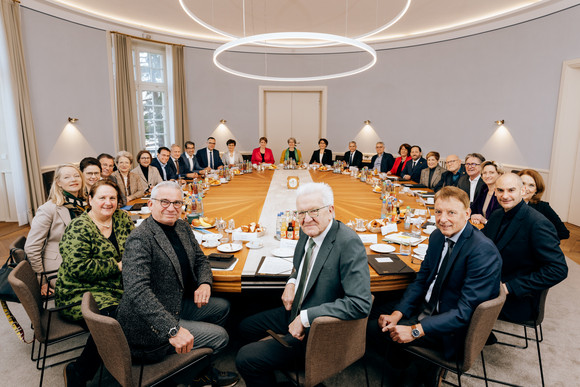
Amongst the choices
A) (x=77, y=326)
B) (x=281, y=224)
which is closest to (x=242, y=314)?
(x=281, y=224)

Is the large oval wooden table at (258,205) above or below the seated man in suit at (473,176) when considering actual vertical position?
below

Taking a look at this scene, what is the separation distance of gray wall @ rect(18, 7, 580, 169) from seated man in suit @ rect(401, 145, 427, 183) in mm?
1912

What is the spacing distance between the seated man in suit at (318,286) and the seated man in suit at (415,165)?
4799mm

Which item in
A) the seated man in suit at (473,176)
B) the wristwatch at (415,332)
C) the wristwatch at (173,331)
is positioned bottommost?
the wristwatch at (415,332)

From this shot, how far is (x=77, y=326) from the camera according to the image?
2.08m

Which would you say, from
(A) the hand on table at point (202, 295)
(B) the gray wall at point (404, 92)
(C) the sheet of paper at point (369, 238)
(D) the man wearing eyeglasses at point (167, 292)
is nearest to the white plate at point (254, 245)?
(D) the man wearing eyeglasses at point (167, 292)

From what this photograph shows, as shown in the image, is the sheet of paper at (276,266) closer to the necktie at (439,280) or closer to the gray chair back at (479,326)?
the necktie at (439,280)

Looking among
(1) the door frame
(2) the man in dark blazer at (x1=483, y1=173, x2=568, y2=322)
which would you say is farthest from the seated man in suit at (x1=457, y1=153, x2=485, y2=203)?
(1) the door frame

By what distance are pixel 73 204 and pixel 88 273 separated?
100 cm

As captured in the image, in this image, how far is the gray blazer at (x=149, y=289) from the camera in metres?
1.81

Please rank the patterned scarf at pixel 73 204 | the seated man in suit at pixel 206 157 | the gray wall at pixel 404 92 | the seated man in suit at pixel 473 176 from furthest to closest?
the seated man in suit at pixel 206 157
the gray wall at pixel 404 92
the seated man in suit at pixel 473 176
the patterned scarf at pixel 73 204

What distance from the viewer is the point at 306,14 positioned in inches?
261

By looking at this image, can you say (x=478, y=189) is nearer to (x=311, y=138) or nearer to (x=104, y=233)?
(x=104, y=233)

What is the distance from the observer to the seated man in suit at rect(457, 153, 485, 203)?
163 inches
